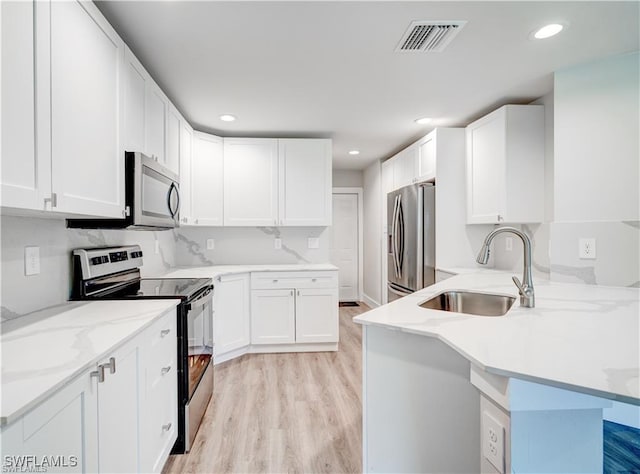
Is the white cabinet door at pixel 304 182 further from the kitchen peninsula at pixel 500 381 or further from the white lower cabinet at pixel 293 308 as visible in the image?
the kitchen peninsula at pixel 500 381

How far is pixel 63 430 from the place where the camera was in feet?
2.94

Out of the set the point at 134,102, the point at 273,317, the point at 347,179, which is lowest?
the point at 273,317

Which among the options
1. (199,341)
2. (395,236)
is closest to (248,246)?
(395,236)

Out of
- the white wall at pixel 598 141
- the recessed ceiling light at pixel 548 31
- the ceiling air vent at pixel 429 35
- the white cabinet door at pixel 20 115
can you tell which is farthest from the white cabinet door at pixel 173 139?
the white wall at pixel 598 141

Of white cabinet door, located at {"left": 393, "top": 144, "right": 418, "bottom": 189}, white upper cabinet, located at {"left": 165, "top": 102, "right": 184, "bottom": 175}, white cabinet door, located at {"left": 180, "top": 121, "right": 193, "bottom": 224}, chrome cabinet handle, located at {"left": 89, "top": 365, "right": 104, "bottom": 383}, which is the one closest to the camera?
chrome cabinet handle, located at {"left": 89, "top": 365, "right": 104, "bottom": 383}

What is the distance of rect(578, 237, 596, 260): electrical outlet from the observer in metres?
2.20

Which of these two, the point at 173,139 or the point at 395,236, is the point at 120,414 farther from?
the point at 395,236

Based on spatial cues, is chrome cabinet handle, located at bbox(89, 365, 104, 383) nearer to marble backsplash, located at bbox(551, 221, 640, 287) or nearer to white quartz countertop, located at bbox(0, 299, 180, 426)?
white quartz countertop, located at bbox(0, 299, 180, 426)

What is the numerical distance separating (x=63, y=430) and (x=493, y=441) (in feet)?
3.78

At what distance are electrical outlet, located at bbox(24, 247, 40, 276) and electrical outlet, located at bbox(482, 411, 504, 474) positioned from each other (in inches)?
72.8

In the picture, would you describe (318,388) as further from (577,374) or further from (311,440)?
(577,374)

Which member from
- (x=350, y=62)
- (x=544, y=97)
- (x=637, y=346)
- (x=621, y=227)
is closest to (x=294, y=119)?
(x=350, y=62)

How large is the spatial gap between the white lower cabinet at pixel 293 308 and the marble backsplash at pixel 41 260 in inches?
62.5

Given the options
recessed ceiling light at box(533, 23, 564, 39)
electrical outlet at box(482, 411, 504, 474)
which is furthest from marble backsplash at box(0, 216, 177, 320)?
recessed ceiling light at box(533, 23, 564, 39)
